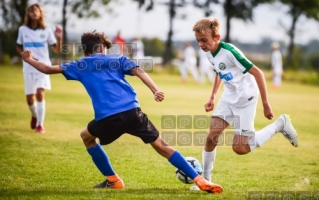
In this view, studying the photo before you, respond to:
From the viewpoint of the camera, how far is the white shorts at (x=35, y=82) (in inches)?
383

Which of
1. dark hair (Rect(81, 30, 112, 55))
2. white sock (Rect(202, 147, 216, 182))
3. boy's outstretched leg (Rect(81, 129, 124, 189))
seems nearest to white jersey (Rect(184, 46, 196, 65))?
white sock (Rect(202, 147, 216, 182))

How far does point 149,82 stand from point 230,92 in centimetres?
108

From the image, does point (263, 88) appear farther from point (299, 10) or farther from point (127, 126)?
point (299, 10)

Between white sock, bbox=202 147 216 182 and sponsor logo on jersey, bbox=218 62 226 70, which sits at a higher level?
sponsor logo on jersey, bbox=218 62 226 70

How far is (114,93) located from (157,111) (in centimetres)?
866

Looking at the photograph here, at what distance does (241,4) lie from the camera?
140 feet

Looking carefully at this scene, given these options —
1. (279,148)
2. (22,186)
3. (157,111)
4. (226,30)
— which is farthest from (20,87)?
(226,30)

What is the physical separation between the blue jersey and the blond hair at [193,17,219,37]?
797mm

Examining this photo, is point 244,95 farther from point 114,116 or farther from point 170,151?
point 114,116

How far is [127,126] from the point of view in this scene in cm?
530

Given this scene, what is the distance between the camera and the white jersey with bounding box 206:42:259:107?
5707 millimetres

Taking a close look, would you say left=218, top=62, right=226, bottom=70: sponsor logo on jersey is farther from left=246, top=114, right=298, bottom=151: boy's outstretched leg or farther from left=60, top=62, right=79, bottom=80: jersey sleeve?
left=60, top=62, right=79, bottom=80: jersey sleeve

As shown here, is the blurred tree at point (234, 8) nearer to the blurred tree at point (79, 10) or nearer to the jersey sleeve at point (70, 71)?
the blurred tree at point (79, 10)

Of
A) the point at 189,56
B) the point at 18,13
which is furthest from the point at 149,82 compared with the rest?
the point at 18,13
